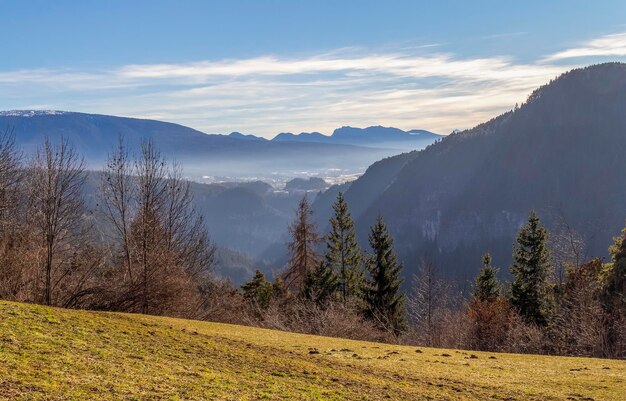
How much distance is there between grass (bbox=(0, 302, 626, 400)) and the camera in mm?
11219

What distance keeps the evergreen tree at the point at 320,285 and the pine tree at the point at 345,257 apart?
12.5ft

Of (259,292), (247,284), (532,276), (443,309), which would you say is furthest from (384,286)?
(247,284)

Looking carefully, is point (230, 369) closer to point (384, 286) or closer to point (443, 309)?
point (384, 286)

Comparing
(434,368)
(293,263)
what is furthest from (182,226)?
(434,368)

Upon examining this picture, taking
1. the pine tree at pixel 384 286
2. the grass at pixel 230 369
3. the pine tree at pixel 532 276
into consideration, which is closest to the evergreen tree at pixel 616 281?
the pine tree at pixel 532 276

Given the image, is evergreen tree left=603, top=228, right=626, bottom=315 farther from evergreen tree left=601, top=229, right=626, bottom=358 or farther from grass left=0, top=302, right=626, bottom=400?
grass left=0, top=302, right=626, bottom=400

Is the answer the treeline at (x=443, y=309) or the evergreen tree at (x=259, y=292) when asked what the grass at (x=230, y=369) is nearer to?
the treeline at (x=443, y=309)

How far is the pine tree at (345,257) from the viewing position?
52.9m

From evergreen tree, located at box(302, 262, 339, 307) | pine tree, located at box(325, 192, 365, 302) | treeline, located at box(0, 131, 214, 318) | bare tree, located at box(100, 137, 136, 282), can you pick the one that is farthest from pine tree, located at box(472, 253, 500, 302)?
bare tree, located at box(100, 137, 136, 282)

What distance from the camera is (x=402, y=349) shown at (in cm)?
2502

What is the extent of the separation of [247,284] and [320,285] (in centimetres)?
1591

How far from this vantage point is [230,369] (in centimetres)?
1462

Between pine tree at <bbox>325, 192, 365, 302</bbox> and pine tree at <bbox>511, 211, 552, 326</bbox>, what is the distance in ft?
47.9

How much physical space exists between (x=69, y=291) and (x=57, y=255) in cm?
654
